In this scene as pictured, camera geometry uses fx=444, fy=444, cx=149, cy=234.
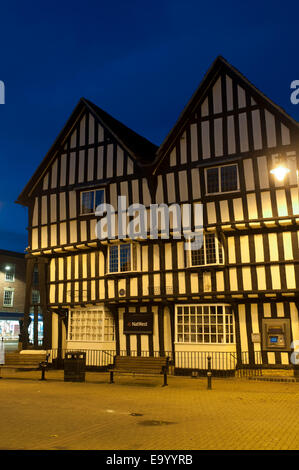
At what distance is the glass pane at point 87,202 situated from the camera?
2325 centimetres

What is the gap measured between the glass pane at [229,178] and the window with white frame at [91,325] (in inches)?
346

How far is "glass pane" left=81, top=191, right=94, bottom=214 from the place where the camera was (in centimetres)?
2325

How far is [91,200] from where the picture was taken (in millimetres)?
23297

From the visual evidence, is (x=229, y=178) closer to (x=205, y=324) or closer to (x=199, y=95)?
(x=199, y=95)

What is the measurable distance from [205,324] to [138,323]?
367 centimetres

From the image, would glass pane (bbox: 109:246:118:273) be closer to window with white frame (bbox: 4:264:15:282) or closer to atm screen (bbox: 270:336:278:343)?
atm screen (bbox: 270:336:278:343)

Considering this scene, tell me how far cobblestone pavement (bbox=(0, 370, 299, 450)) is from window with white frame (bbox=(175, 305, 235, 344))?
2.51 m

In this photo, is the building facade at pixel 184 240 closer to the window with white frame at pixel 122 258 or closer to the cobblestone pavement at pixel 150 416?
the window with white frame at pixel 122 258

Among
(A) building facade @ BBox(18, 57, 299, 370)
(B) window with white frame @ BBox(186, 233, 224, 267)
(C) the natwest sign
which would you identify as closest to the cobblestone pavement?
(A) building facade @ BBox(18, 57, 299, 370)

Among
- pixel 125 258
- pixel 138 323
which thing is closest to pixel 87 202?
pixel 125 258

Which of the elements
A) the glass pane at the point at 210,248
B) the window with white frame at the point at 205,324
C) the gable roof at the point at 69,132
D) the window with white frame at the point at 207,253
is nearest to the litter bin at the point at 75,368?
the window with white frame at the point at 205,324

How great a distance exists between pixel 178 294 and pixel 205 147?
689cm
